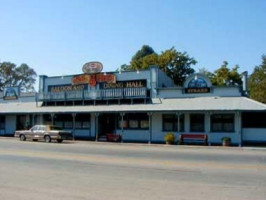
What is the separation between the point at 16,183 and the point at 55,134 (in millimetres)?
23285

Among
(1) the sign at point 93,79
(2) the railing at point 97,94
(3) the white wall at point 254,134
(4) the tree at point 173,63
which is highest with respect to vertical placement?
(4) the tree at point 173,63

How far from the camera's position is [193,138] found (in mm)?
33188

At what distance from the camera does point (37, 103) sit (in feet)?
146

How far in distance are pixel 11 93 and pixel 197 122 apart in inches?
984

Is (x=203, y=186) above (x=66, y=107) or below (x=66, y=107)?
below

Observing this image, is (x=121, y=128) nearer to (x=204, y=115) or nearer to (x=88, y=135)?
(x=88, y=135)

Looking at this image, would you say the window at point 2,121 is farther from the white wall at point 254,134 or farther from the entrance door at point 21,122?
the white wall at point 254,134

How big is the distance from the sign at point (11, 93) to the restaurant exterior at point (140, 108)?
3.34 m

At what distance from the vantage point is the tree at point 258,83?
57872 mm

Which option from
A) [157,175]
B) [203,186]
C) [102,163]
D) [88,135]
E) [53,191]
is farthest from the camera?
[88,135]

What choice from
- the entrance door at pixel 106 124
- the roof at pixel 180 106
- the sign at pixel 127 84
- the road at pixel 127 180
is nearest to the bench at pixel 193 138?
the roof at pixel 180 106

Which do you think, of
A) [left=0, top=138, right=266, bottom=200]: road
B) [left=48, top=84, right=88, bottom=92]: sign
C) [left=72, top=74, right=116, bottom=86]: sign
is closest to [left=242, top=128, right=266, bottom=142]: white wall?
[left=72, top=74, right=116, bottom=86]: sign

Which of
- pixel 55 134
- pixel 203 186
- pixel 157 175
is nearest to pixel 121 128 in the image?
pixel 55 134

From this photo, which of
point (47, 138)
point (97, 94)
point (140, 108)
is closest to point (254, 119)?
point (140, 108)
